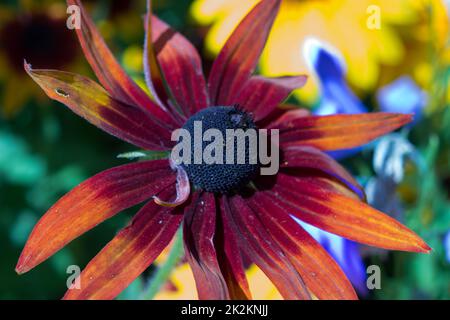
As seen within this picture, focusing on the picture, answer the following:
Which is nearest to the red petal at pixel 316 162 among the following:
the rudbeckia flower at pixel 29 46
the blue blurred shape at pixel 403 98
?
the blue blurred shape at pixel 403 98

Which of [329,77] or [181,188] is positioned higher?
[329,77]

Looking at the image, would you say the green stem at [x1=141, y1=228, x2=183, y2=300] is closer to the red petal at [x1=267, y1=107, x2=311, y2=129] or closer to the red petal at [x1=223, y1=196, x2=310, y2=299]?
the red petal at [x1=223, y1=196, x2=310, y2=299]

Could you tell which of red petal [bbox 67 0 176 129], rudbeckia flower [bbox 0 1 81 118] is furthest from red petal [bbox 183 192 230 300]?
rudbeckia flower [bbox 0 1 81 118]

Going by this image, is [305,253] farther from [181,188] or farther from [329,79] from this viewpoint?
[329,79]

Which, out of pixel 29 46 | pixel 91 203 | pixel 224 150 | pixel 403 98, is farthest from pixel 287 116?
pixel 29 46

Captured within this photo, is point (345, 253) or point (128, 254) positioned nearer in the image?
point (128, 254)

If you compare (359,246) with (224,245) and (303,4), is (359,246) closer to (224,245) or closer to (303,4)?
(224,245)
